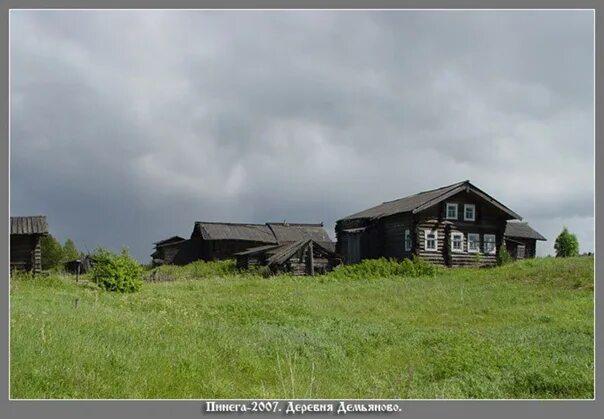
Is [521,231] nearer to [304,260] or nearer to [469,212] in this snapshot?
[469,212]

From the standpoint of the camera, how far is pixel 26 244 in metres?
30.7

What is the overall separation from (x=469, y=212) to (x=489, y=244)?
2.82 m

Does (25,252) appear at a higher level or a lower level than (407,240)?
lower

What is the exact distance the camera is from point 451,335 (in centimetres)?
1290

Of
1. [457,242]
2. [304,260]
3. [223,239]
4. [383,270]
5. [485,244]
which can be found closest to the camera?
[383,270]

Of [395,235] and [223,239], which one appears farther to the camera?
[223,239]

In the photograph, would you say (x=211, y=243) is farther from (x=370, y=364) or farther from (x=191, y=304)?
(x=370, y=364)

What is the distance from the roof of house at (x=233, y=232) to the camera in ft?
186

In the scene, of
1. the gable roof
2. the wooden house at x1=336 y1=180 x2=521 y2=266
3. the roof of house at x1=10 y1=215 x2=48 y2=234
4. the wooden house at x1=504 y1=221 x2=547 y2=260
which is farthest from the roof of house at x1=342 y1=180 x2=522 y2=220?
the roof of house at x1=10 y1=215 x2=48 y2=234

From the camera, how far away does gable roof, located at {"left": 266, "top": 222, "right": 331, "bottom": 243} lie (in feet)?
205

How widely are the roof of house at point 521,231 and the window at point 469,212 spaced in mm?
15290

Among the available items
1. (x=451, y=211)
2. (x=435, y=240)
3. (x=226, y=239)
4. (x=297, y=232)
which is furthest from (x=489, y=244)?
(x=297, y=232)

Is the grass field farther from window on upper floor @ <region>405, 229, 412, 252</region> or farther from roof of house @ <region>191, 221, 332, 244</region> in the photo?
roof of house @ <region>191, 221, 332, 244</region>

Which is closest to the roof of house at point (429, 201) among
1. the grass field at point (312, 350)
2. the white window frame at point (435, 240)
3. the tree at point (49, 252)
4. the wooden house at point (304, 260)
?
the white window frame at point (435, 240)
